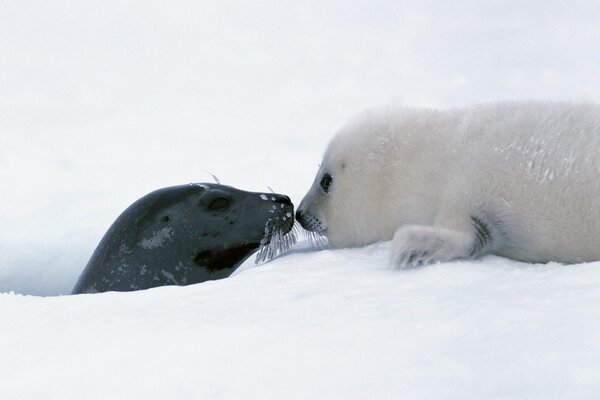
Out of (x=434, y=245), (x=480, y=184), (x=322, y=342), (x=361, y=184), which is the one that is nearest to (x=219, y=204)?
(x=361, y=184)

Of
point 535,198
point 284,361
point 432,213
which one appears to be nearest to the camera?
point 284,361

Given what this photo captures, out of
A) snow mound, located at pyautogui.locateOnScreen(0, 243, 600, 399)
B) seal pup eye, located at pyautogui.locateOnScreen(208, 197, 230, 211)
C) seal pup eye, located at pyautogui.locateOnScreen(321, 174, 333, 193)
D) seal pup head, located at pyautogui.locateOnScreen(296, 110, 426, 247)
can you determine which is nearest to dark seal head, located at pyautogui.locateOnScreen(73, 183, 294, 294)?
seal pup eye, located at pyautogui.locateOnScreen(208, 197, 230, 211)

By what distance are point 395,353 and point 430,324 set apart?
10.4 inches

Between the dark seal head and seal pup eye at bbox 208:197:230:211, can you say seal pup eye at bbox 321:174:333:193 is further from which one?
seal pup eye at bbox 208:197:230:211

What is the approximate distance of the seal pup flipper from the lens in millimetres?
3400

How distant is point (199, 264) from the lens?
534cm

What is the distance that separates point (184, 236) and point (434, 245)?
237 cm

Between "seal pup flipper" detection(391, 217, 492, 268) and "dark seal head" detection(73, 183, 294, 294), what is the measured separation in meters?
2.03

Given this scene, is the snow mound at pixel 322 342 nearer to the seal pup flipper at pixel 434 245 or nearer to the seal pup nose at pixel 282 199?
the seal pup flipper at pixel 434 245

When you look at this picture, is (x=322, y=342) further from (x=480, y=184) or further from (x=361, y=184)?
(x=361, y=184)

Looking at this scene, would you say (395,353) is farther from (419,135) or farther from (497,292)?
(419,135)

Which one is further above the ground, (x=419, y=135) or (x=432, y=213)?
(x=419, y=135)

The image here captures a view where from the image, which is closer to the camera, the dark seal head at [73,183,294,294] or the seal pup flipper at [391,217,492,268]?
the seal pup flipper at [391,217,492,268]

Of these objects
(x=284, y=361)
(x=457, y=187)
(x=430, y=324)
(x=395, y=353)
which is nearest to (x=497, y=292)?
(x=430, y=324)
